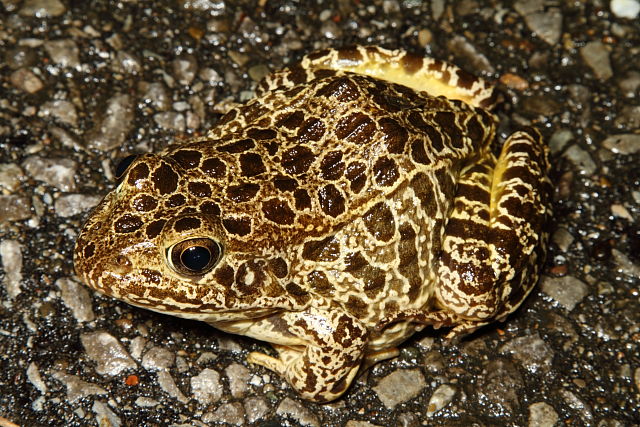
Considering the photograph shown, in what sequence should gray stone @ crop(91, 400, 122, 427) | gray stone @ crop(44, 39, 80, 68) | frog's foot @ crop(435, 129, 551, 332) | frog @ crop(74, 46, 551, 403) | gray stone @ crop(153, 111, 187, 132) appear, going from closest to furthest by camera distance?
frog @ crop(74, 46, 551, 403) → gray stone @ crop(91, 400, 122, 427) → frog's foot @ crop(435, 129, 551, 332) → gray stone @ crop(153, 111, 187, 132) → gray stone @ crop(44, 39, 80, 68)

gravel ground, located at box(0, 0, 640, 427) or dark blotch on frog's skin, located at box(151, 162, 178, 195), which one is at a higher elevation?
dark blotch on frog's skin, located at box(151, 162, 178, 195)

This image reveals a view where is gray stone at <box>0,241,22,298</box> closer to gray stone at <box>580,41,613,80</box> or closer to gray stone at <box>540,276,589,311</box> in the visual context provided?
gray stone at <box>540,276,589,311</box>

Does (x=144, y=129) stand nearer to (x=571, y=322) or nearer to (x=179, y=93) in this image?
(x=179, y=93)

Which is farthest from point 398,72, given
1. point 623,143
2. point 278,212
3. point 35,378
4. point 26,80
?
point 35,378

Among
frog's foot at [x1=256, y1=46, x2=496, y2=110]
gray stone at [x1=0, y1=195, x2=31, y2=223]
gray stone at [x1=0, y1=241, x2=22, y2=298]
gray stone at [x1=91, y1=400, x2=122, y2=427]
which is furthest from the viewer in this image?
frog's foot at [x1=256, y1=46, x2=496, y2=110]

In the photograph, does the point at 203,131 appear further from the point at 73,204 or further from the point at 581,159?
the point at 581,159

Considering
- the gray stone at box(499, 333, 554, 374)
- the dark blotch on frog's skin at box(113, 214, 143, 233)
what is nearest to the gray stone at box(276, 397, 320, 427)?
the gray stone at box(499, 333, 554, 374)

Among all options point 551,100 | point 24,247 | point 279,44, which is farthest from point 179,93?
Result: point 551,100
